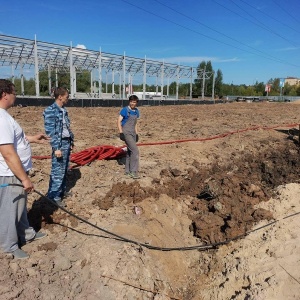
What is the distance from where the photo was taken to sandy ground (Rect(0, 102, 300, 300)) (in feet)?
11.5

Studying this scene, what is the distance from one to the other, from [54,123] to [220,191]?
11.8 feet

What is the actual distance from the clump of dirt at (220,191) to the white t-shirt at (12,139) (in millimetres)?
1954

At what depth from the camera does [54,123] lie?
446 cm

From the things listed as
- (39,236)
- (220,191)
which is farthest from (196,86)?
(39,236)

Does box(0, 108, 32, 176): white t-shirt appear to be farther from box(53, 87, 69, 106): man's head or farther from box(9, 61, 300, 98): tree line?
box(9, 61, 300, 98): tree line

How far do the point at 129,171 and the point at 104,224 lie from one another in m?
1.95

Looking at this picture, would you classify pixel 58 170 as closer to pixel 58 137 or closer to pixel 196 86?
pixel 58 137

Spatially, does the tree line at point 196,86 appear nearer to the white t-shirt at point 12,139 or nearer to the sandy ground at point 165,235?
the sandy ground at point 165,235

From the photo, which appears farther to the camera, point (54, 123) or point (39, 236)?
point (54, 123)

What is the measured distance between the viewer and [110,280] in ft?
11.6

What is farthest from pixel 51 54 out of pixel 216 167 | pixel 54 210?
pixel 54 210

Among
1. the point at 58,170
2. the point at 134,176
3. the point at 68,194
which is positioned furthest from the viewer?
the point at 134,176

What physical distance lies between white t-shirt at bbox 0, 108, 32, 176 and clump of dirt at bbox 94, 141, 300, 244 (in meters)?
1.95

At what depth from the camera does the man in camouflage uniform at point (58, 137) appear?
4441mm
